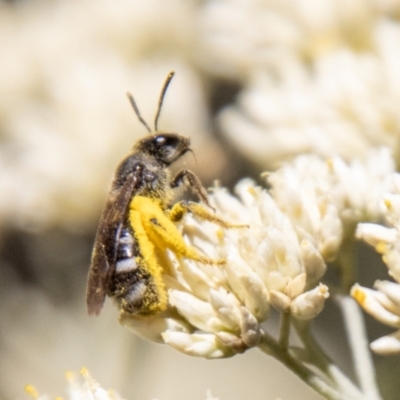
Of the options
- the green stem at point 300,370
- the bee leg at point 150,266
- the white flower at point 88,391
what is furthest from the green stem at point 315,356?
the white flower at point 88,391

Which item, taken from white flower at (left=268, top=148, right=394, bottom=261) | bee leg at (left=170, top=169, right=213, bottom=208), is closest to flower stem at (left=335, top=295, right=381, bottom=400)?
white flower at (left=268, top=148, right=394, bottom=261)

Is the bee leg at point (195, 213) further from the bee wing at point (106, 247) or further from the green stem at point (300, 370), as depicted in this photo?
the green stem at point (300, 370)

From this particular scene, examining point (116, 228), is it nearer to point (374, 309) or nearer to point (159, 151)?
point (159, 151)

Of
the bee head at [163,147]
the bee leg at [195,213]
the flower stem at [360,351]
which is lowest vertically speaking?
the flower stem at [360,351]

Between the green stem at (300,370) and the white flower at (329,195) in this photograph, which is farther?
the white flower at (329,195)

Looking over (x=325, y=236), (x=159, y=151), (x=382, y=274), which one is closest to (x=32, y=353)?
(x=382, y=274)

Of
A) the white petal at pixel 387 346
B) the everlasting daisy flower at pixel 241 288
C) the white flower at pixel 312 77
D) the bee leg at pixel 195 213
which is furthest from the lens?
the white flower at pixel 312 77
